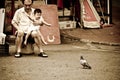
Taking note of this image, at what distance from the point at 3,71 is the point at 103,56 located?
2.57m

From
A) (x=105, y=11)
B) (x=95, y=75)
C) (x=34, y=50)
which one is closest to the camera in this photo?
(x=95, y=75)

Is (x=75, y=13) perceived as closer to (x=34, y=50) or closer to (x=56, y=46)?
(x=56, y=46)

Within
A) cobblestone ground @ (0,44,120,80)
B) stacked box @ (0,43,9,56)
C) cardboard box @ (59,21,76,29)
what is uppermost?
cardboard box @ (59,21,76,29)

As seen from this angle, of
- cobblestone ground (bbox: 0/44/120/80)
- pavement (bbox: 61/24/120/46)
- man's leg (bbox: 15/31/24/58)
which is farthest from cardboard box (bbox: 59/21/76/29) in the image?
man's leg (bbox: 15/31/24/58)

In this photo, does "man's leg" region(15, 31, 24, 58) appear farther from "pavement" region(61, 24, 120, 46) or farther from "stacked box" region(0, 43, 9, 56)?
"pavement" region(61, 24, 120, 46)

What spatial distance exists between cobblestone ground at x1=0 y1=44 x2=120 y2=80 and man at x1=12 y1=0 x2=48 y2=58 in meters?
0.23

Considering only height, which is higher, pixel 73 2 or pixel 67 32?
pixel 73 2

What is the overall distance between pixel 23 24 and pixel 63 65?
1.61 m

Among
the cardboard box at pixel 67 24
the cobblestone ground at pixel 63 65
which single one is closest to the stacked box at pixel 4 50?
the cobblestone ground at pixel 63 65

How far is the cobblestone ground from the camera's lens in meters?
6.27

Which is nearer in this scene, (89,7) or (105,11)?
(89,7)

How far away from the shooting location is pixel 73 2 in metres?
13.1

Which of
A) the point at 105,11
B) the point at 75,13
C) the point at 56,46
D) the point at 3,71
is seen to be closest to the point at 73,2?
the point at 75,13

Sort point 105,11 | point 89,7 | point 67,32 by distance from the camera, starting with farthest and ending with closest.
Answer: point 105,11, point 89,7, point 67,32
